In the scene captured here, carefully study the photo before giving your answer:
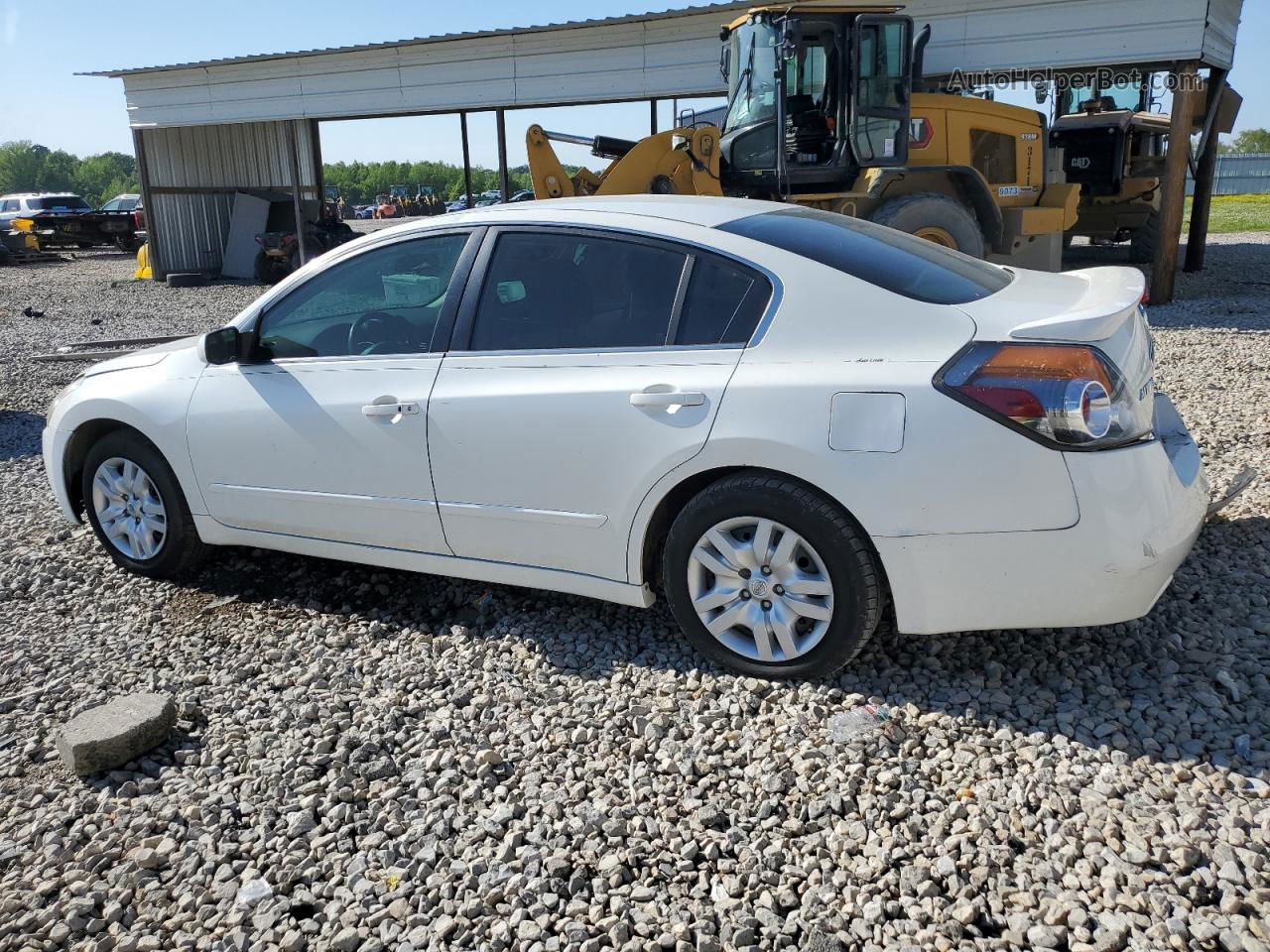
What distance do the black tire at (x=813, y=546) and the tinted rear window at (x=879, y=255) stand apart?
2.52 ft

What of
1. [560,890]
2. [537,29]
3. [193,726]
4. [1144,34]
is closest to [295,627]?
[193,726]

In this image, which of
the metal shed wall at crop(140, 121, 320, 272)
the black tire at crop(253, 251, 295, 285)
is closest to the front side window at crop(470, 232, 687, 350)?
the black tire at crop(253, 251, 295, 285)

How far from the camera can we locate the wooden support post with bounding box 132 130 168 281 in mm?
21938

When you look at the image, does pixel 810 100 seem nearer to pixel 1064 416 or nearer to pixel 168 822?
pixel 1064 416

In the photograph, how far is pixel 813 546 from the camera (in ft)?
10.9

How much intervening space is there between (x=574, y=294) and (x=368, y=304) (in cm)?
108

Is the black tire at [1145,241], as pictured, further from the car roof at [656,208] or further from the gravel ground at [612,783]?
the car roof at [656,208]

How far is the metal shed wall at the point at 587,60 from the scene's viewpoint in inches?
469

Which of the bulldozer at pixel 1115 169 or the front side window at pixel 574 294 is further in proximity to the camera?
the bulldozer at pixel 1115 169

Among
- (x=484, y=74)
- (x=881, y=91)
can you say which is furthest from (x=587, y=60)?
(x=881, y=91)

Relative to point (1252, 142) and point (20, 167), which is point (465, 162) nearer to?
point (1252, 142)

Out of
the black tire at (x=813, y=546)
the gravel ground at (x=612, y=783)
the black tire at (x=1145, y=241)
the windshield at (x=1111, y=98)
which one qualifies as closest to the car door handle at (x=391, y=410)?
the gravel ground at (x=612, y=783)

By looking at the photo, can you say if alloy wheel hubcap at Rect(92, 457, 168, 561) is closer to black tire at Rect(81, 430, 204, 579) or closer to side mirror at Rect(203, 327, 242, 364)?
black tire at Rect(81, 430, 204, 579)

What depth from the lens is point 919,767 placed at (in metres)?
3.06
